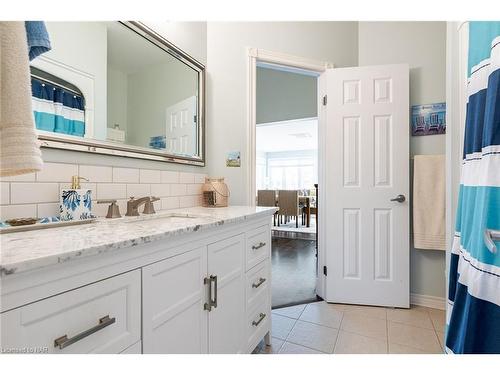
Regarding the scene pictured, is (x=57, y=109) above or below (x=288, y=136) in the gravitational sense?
below

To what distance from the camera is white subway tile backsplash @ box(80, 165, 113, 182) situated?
3.82 feet

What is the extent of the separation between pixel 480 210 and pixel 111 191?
1506 millimetres

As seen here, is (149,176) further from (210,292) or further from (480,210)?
(480,210)

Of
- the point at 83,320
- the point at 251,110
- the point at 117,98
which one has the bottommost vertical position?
the point at 83,320

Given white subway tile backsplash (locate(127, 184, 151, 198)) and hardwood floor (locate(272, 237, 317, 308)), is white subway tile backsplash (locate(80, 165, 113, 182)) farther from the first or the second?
hardwood floor (locate(272, 237, 317, 308))

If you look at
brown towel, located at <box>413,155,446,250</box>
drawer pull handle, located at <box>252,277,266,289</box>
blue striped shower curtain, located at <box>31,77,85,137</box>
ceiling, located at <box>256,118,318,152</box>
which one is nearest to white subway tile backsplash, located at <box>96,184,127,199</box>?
blue striped shower curtain, located at <box>31,77,85,137</box>

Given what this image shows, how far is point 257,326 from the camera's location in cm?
150

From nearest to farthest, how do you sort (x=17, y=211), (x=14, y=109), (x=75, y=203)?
1. (x=14, y=109)
2. (x=17, y=211)
3. (x=75, y=203)

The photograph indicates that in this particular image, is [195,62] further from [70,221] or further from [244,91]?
[70,221]

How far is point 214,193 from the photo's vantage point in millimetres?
1842

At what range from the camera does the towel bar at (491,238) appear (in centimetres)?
76

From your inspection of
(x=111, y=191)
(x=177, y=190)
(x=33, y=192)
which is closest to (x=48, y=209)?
(x=33, y=192)

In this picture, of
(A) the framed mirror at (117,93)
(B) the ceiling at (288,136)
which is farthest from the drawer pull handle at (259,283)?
(B) the ceiling at (288,136)
